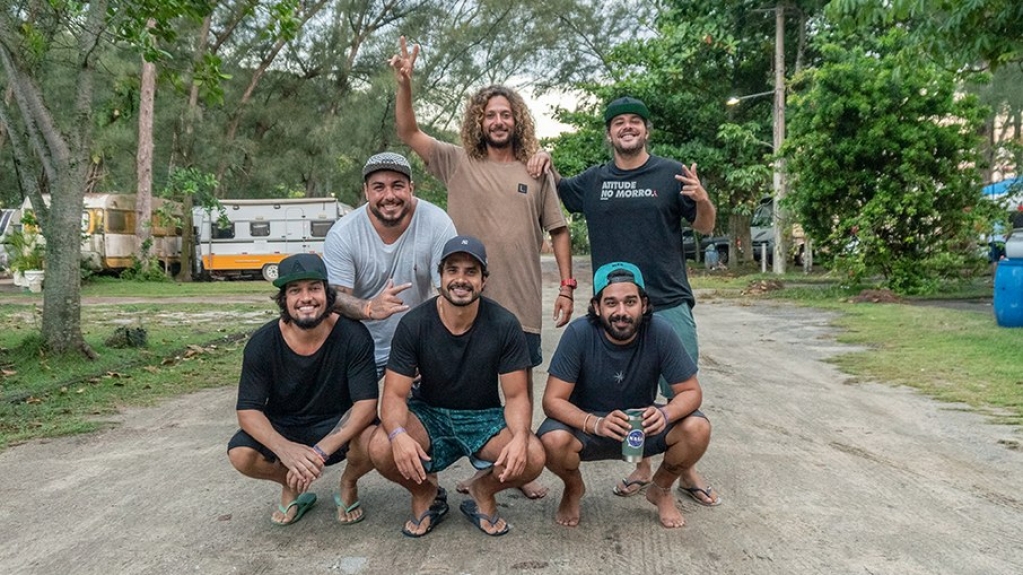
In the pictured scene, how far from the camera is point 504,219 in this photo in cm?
445

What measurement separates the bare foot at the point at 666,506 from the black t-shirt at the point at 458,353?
0.85m

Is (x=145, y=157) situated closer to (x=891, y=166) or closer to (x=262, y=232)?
(x=262, y=232)

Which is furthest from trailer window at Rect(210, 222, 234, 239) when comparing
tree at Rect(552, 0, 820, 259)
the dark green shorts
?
the dark green shorts

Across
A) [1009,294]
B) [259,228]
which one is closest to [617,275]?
[1009,294]

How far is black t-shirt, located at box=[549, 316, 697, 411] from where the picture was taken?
13.0 feet

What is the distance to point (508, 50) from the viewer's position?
3125 centimetres

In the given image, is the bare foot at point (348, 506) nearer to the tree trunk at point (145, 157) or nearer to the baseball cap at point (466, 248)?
the baseball cap at point (466, 248)

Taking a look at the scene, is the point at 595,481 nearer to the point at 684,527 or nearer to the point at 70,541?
the point at 684,527

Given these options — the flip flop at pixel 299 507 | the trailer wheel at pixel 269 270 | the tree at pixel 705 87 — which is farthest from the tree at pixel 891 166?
the trailer wheel at pixel 269 270

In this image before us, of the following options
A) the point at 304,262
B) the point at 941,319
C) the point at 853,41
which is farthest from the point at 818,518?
the point at 853,41

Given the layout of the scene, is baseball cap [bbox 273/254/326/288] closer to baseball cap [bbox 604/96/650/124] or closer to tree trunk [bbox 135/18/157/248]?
baseball cap [bbox 604/96/650/124]

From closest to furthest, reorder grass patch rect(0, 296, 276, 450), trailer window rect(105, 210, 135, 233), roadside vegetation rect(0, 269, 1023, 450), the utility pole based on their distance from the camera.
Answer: grass patch rect(0, 296, 276, 450) → roadside vegetation rect(0, 269, 1023, 450) → the utility pole → trailer window rect(105, 210, 135, 233)

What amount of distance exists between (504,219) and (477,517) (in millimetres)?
1487

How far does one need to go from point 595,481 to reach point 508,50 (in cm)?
2821
